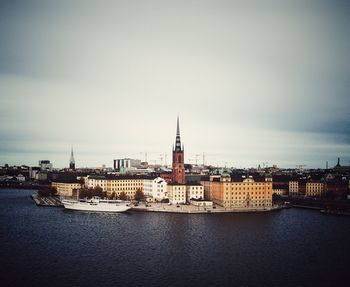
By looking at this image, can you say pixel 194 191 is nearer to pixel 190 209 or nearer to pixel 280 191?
pixel 190 209

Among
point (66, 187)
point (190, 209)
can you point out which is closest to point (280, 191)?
point (190, 209)

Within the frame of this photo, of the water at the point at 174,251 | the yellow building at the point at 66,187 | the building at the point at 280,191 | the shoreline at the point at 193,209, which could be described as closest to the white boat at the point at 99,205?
the shoreline at the point at 193,209

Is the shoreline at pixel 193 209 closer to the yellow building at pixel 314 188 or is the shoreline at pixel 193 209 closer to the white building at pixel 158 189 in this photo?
the white building at pixel 158 189

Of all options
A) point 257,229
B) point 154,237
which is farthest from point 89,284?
point 257,229

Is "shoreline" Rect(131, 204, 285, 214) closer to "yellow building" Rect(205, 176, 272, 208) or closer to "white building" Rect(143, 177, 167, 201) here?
"yellow building" Rect(205, 176, 272, 208)

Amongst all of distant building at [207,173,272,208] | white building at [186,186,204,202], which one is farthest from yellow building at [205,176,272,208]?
white building at [186,186,204,202]

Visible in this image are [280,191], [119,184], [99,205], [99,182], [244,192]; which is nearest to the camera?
[99,205]

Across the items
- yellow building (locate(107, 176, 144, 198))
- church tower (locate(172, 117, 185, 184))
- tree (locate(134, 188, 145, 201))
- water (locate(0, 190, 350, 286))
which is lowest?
water (locate(0, 190, 350, 286))

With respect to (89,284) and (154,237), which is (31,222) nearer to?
(154,237)
